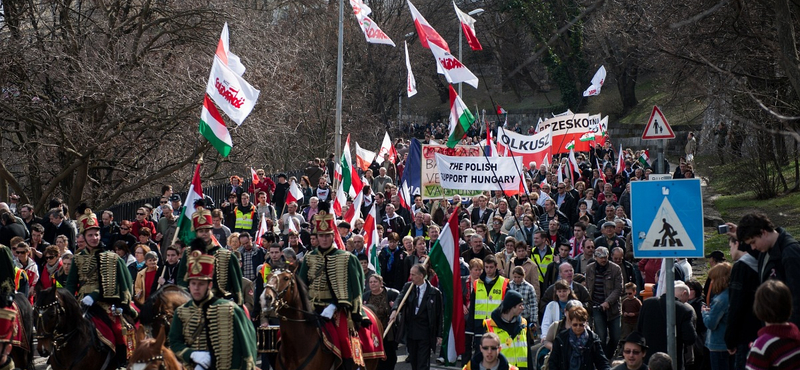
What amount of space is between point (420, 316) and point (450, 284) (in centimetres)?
63

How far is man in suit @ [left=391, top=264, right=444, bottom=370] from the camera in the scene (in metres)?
12.6

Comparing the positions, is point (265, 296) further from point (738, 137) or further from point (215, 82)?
point (738, 137)

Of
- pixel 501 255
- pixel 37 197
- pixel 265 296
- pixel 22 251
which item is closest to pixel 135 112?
pixel 37 197

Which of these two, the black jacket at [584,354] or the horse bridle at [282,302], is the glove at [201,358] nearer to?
the horse bridle at [282,302]

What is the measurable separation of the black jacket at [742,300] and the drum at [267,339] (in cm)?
491

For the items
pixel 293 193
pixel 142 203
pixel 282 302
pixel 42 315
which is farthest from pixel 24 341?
pixel 142 203

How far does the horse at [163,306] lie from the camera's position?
869 cm

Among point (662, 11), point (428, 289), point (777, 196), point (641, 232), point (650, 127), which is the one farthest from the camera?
point (777, 196)

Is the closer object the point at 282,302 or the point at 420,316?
the point at 282,302

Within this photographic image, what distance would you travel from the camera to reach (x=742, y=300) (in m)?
7.26

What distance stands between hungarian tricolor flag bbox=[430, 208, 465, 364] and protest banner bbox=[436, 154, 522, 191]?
464 cm

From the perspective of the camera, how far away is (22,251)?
14.6 metres

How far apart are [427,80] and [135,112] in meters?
37.3

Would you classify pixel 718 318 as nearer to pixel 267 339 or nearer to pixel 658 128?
pixel 267 339
